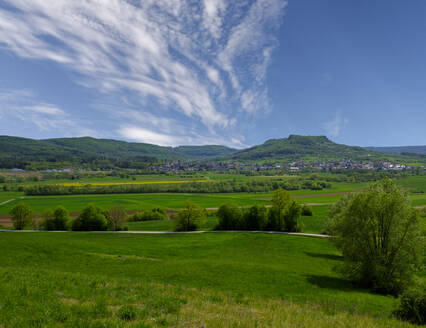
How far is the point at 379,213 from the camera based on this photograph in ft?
91.4

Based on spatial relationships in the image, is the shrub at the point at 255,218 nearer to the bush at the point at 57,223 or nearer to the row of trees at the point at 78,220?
the row of trees at the point at 78,220

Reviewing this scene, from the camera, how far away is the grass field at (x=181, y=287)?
33.4 feet

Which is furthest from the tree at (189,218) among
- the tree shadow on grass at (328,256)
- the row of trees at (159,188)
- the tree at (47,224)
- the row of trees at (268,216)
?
the row of trees at (159,188)

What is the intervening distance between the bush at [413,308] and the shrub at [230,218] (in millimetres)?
55310

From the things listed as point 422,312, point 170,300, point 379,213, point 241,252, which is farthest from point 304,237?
point 170,300

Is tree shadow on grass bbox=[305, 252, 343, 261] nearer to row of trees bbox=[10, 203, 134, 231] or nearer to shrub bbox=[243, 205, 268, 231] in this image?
shrub bbox=[243, 205, 268, 231]

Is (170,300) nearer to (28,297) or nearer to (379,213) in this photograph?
(28,297)

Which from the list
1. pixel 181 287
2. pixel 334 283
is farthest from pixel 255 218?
pixel 181 287

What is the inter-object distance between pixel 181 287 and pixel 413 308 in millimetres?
15840

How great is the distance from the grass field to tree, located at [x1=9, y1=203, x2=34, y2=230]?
26.6m

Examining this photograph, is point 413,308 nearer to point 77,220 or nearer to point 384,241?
point 384,241

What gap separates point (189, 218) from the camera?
228 feet

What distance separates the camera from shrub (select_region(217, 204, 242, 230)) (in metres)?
71.6

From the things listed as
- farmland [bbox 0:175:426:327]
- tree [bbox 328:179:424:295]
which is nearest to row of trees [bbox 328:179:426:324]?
tree [bbox 328:179:424:295]
